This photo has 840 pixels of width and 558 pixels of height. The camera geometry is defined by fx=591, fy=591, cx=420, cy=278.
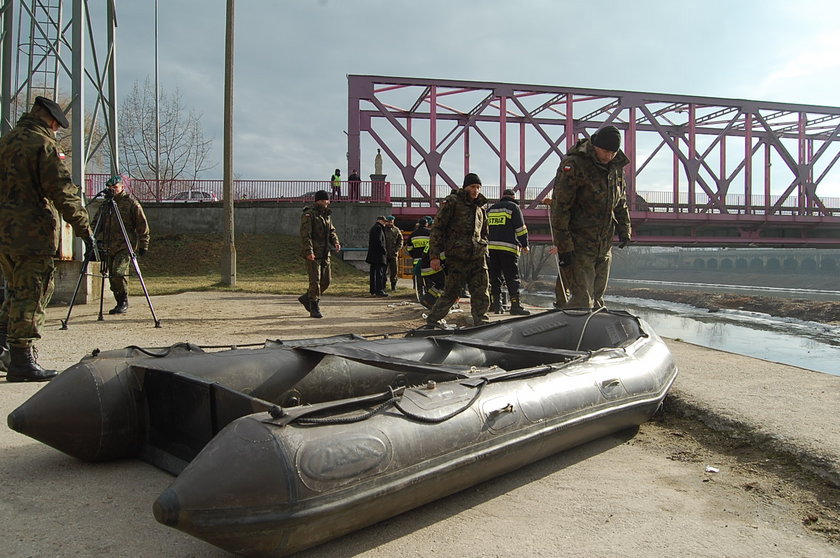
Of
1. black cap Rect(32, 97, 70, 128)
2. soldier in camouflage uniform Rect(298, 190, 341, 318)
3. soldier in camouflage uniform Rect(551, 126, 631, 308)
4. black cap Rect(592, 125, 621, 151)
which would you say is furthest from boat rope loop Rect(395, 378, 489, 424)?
soldier in camouflage uniform Rect(298, 190, 341, 318)

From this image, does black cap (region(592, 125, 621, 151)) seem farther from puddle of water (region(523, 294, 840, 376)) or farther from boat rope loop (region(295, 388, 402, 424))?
boat rope loop (region(295, 388, 402, 424))

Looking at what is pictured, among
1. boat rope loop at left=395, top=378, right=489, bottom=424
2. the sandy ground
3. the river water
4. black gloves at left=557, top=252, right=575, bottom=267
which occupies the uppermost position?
black gloves at left=557, top=252, right=575, bottom=267

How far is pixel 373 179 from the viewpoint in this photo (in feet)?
82.8

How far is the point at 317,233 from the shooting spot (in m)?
8.23

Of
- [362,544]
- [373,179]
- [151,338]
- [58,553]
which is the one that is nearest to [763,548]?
[362,544]

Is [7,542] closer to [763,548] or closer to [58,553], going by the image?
[58,553]

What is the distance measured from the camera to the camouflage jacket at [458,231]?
651 centimetres

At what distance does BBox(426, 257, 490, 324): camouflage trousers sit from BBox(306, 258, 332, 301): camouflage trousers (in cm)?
226

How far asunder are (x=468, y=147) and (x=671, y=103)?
11965 mm

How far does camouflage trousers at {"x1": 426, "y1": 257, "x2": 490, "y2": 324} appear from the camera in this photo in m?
6.56

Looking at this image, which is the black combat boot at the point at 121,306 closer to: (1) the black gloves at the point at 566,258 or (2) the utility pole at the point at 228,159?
(2) the utility pole at the point at 228,159

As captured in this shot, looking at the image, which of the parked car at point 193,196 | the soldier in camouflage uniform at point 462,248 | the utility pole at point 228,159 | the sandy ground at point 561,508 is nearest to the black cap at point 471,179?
the soldier in camouflage uniform at point 462,248

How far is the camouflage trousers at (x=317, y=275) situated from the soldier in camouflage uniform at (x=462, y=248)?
7.28 ft

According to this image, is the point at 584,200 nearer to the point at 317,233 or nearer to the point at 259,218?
the point at 317,233
